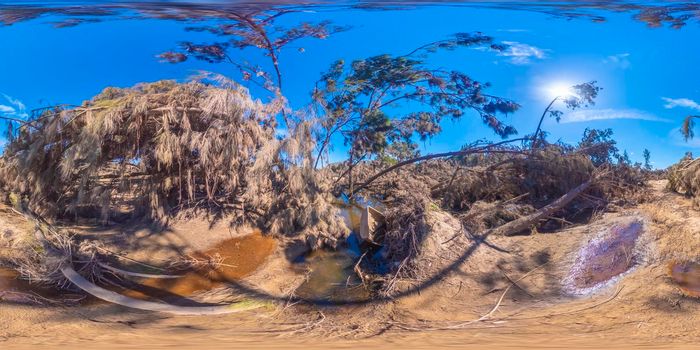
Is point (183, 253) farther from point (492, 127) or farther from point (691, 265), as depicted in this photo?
point (691, 265)

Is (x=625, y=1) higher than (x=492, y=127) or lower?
higher

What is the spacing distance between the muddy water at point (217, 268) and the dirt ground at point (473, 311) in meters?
0.12

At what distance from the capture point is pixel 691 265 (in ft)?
6.20

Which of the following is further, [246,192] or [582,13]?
[246,192]

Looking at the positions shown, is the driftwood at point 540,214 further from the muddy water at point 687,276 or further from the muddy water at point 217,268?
the muddy water at point 217,268

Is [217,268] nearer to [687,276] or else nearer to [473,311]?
[473,311]

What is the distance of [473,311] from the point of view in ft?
5.93

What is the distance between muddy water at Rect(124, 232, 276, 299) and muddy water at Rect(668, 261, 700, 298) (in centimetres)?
238

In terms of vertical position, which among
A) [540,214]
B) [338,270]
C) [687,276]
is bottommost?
[338,270]

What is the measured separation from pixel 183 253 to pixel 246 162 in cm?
80

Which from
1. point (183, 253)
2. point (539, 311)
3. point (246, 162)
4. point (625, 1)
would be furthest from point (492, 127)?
point (183, 253)

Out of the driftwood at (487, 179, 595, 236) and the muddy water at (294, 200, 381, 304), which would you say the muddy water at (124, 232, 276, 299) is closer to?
the muddy water at (294, 200, 381, 304)

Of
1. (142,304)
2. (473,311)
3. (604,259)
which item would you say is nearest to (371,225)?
(473,311)

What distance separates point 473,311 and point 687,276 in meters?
1.12
